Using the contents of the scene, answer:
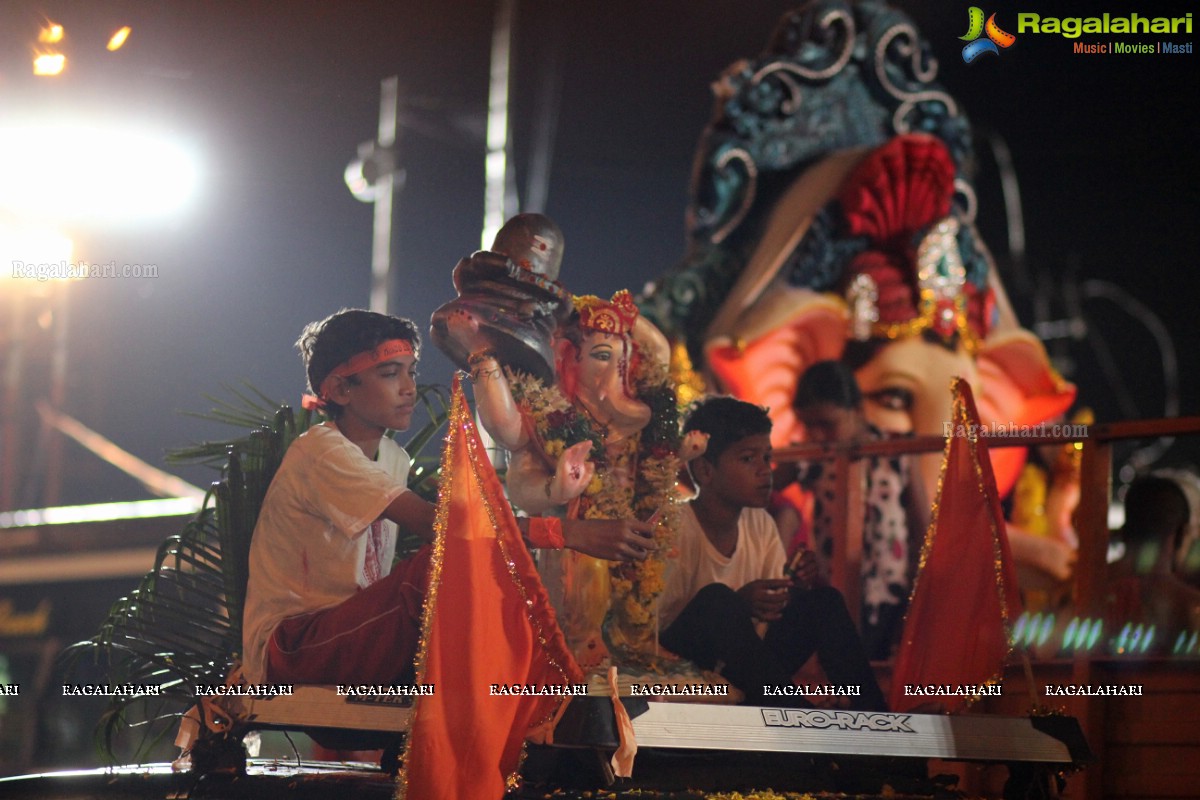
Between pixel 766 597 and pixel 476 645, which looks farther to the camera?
pixel 766 597

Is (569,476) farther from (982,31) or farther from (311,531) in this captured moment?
(982,31)

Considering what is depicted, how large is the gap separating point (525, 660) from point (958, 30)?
21.8 feet

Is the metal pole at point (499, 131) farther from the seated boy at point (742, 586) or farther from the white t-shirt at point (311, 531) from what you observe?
the white t-shirt at point (311, 531)

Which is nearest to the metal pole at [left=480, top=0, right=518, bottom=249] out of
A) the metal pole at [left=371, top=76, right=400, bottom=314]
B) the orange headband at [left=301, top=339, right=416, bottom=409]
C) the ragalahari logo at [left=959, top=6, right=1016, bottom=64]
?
the metal pole at [left=371, top=76, right=400, bottom=314]

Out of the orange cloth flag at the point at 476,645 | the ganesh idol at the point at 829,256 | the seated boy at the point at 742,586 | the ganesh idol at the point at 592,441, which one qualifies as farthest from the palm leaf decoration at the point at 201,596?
the ganesh idol at the point at 829,256

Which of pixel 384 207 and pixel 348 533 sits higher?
pixel 384 207

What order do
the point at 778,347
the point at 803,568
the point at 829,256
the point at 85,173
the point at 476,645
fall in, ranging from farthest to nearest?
the point at 829,256, the point at 778,347, the point at 85,173, the point at 803,568, the point at 476,645

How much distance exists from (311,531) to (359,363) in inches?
20.3

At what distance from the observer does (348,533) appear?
3.84 m

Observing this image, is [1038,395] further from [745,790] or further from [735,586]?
[745,790]

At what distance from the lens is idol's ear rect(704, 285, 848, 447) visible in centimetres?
789

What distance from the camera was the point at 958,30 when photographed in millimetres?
8820

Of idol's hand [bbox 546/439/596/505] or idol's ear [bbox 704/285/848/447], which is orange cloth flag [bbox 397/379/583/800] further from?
idol's ear [bbox 704/285/848/447]

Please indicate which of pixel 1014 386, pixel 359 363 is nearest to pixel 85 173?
pixel 359 363
